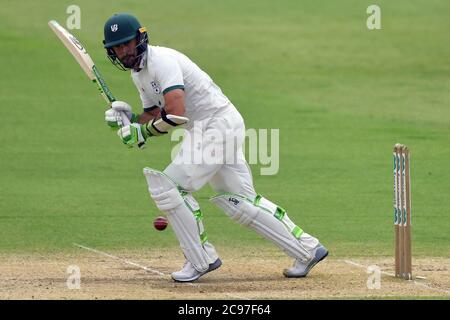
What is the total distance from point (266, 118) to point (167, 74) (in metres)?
11.1

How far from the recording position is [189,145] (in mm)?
10180

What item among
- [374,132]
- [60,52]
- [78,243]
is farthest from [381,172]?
[60,52]

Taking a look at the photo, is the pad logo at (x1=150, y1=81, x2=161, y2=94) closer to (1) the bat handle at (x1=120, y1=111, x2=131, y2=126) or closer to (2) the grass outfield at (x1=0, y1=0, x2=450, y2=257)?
(1) the bat handle at (x1=120, y1=111, x2=131, y2=126)

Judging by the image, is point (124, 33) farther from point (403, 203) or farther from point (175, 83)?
point (403, 203)

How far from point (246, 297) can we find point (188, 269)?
0.92 m

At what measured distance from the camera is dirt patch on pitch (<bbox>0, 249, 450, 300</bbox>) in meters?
9.62

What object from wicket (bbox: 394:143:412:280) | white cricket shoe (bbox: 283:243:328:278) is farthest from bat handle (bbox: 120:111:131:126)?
→ wicket (bbox: 394:143:412:280)

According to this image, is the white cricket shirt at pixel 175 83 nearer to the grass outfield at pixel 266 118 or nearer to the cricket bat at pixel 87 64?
the cricket bat at pixel 87 64

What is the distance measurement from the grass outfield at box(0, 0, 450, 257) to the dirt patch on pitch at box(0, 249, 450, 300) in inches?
26.1

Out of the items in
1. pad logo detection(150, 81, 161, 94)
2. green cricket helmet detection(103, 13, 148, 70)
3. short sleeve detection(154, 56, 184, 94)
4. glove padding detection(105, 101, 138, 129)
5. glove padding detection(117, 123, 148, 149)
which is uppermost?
green cricket helmet detection(103, 13, 148, 70)

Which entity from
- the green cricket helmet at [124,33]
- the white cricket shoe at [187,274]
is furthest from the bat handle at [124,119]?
the white cricket shoe at [187,274]

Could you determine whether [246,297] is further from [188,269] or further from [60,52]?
[60,52]

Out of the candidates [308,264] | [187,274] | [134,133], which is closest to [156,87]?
[134,133]

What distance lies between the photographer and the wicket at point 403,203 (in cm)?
1009
